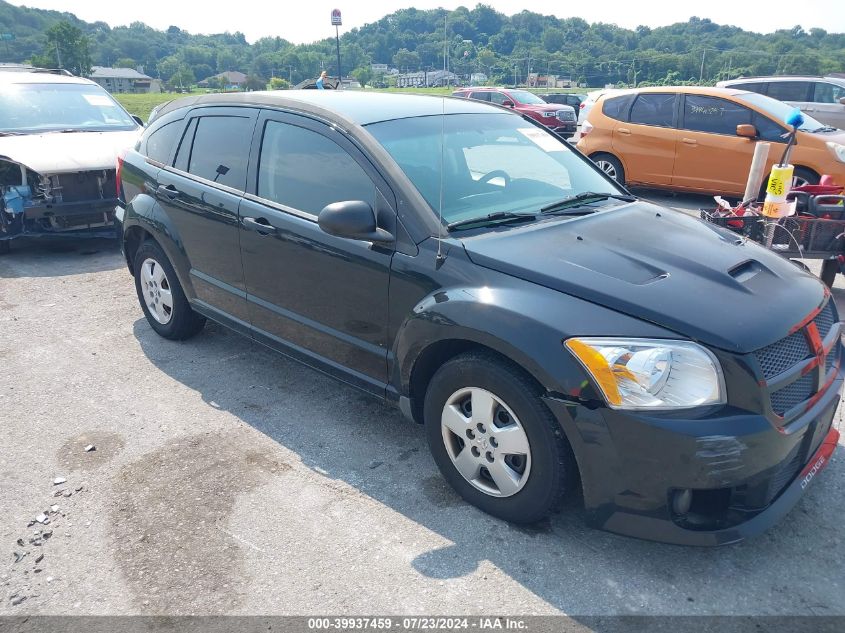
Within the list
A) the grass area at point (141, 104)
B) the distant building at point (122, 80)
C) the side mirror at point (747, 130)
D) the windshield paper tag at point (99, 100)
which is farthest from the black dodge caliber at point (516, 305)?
the distant building at point (122, 80)

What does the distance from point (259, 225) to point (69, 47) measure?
97908mm

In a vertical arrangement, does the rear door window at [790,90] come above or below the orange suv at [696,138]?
above

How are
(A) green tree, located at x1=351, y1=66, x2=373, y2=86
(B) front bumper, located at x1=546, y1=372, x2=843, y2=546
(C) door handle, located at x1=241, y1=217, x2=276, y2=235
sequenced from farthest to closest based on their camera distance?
(A) green tree, located at x1=351, y1=66, x2=373, y2=86, (C) door handle, located at x1=241, y1=217, x2=276, y2=235, (B) front bumper, located at x1=546, y1=372, x2=843, y2=546

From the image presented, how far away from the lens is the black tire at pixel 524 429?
102 inches

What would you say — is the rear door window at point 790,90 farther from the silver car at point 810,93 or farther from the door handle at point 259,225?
the door handle at point 259,225

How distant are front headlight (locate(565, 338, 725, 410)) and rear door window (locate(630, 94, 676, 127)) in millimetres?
8170

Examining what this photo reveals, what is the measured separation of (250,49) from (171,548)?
3985 inches

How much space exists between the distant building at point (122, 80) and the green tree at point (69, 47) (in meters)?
4.54

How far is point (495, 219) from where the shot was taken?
3.19 meters

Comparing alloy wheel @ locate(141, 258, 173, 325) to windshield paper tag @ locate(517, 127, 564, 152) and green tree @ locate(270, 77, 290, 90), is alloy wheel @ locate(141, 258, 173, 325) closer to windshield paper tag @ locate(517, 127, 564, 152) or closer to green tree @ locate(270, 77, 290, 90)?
green tree @ locate(270, 77, 290, 90)

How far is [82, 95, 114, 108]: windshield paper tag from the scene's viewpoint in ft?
28.5

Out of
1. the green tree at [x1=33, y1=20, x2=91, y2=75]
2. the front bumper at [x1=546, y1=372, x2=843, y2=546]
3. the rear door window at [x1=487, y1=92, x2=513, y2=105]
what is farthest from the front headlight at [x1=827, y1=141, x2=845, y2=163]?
the green tree at [x1=33, y1=20, x2=91, y2=75]

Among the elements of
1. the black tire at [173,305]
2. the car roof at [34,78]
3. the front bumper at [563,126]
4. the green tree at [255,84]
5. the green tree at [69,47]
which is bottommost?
the black tire at [173,305]

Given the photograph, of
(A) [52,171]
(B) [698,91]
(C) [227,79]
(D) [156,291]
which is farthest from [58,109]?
(C) [227,79]
